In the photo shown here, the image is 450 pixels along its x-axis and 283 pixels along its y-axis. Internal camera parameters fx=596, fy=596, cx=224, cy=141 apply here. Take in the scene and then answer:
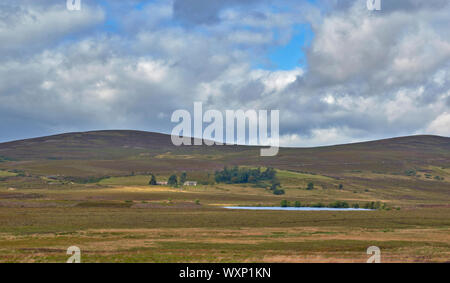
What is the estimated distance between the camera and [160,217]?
10688cm

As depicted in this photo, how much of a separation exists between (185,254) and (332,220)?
190ft

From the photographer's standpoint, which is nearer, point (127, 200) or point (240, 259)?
point (240, 259)

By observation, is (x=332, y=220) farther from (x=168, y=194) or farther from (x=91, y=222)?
(x=168, y=194)

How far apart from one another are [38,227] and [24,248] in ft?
91.5

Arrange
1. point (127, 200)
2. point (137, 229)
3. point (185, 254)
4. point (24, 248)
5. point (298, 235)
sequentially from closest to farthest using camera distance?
1. point (185, 254)
2. point (24, 248)
3. point (298, 235)
4. point (137, 229)
5. point (127, 200)

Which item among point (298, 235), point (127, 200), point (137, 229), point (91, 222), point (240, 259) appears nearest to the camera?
point (240, 259)

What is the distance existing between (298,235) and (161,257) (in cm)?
2960

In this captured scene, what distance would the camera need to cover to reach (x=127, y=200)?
15550cm

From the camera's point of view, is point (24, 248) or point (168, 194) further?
point (168, 194)
